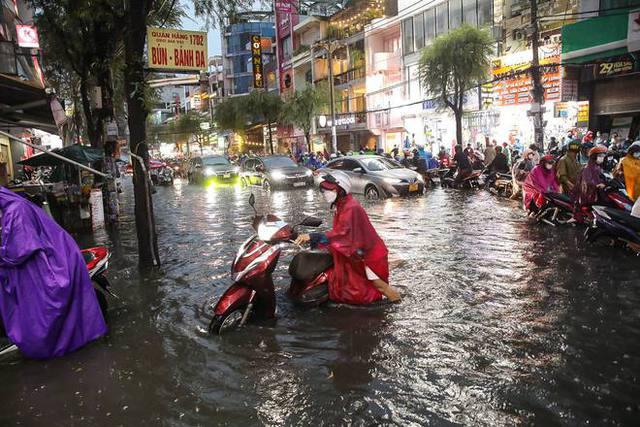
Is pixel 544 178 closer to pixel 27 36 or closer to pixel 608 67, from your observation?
pixel 608 67

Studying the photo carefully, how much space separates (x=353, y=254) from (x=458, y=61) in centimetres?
1905

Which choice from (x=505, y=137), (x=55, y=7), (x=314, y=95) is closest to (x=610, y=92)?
(x=505, y=137)

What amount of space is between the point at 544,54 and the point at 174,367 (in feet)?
69.6

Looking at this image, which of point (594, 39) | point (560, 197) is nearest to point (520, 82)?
point (594, 39)

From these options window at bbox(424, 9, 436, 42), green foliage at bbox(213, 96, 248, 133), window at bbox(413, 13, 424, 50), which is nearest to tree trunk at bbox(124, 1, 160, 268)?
window at bbox(424, 9, 436, 42)

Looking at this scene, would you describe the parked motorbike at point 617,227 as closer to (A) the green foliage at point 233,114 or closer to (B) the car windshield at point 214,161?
(B) the car windshield at point 214,161

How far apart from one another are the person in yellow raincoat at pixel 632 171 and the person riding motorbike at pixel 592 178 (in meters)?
0.35

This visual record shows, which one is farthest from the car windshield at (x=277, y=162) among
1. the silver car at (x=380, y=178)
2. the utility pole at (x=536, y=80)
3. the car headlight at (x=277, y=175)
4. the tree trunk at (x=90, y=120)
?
the utility pole at (x=536, y=80)

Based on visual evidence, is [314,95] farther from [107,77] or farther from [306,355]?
[306,355]

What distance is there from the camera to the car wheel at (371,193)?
673 inches

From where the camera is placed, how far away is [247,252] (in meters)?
5.13

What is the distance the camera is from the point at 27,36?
14680mm

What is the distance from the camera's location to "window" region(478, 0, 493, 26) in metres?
26.0

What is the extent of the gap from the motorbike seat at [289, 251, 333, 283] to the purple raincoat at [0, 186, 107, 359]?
210cm
